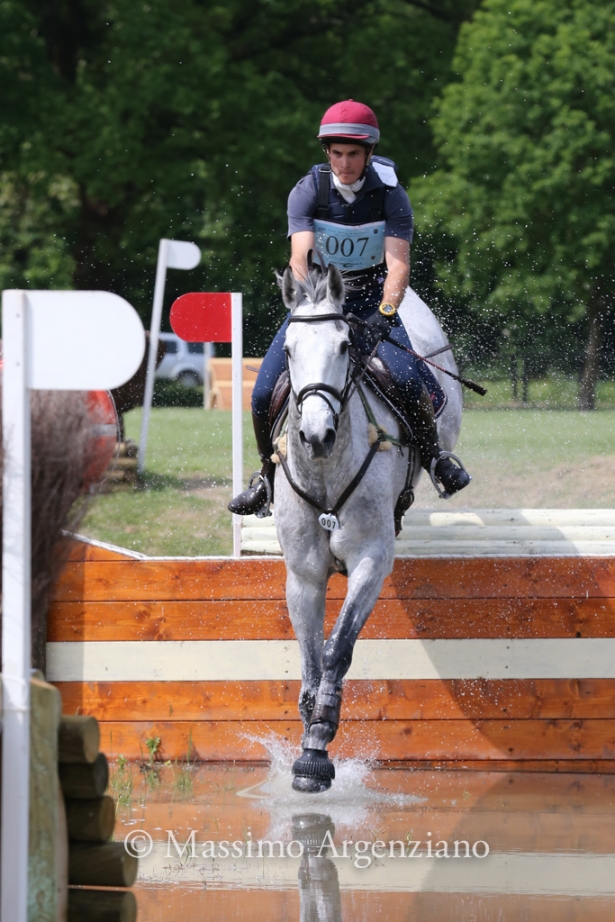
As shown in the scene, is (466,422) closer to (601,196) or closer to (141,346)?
(601,196)

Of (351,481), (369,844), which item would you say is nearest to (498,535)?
(351,481)

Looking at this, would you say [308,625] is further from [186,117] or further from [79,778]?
[186,117]

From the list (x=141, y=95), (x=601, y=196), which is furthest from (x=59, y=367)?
(x=141, y=95)

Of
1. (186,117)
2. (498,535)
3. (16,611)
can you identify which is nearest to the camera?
(16,611)

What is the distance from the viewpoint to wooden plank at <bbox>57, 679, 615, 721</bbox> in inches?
237

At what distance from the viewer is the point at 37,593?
3.27 metres

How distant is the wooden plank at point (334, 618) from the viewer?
606 cm

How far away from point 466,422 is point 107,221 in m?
12.6

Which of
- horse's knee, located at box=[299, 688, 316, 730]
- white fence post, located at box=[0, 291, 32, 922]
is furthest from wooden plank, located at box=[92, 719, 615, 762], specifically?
white fence post, located at box=[0, 291, 32, 922]

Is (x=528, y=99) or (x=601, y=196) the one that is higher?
(x=528, y=99)

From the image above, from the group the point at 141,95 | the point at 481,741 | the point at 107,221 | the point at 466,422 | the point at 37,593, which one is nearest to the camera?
the point at 37,593

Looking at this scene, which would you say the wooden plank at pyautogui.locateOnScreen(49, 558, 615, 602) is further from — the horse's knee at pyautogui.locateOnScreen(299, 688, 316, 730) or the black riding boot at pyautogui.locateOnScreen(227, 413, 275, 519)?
the horse's knee at pyautogui.locateOnScreen(299, 688, 316, 730)

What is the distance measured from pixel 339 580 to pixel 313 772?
1350mm

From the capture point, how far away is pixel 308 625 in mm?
5320
